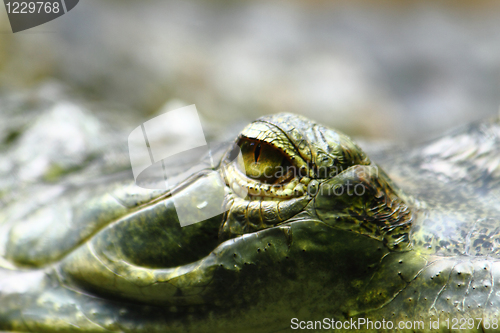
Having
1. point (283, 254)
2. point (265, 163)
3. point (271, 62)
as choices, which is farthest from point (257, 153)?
point (271, 62)

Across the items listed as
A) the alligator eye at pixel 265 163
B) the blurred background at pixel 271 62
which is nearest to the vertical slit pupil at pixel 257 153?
the alligator eye at pixel 265 163

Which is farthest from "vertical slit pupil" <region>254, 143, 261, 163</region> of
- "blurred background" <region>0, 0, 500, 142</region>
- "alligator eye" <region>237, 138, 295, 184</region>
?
"blurred background" <region>0, 0, 500, 142</region>

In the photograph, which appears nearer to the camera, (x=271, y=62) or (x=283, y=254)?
(x=283, y=254)

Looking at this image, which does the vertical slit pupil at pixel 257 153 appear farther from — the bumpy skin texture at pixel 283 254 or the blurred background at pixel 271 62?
the blurred background at pixel 271 62

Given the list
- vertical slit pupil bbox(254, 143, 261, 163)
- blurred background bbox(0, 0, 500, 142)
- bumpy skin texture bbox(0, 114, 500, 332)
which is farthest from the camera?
blurred background bbox(0, 0, 500, 142)

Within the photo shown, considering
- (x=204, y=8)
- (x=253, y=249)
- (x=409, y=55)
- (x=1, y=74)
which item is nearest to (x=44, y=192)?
(x=253, y=249)

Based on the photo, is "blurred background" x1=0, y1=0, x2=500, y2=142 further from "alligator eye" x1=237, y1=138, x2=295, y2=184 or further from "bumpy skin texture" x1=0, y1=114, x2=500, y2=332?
"alligator eye" x1=237, y1=138, x2=295, y2=184

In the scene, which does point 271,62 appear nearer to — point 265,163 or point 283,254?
point 265,163
